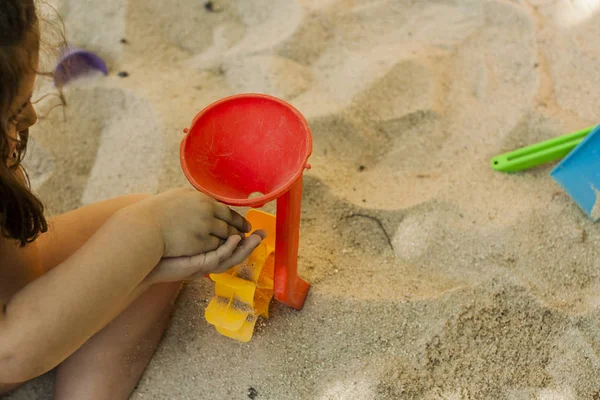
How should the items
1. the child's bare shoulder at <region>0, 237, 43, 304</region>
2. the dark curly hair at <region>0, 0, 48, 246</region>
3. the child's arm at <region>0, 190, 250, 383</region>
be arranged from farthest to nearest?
1. the child's bare shoulder at <region>0, 237, 43, 304</region>
2. the child's arm at <region>0, 190, 250, 383</region>
3. the dark curly hair at <region>0, 0, 48, 246</region>

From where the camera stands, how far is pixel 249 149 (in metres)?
0.86

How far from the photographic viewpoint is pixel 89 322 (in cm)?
81

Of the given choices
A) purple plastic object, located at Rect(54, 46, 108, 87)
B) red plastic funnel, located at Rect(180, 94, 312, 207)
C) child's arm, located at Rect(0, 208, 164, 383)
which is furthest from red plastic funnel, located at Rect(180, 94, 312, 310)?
purple plastic object, located at Rect(54, 46, 108, 87)

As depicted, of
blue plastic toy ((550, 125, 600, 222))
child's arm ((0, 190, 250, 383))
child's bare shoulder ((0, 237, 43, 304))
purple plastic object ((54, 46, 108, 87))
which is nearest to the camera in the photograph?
child's arm ((0, 190, 250, 383))

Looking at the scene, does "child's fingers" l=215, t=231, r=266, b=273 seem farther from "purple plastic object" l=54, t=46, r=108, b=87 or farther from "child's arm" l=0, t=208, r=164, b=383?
"purple plastic object" l=54, t=46, r=108, b=87

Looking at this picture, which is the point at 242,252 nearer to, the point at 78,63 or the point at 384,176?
the point at 384,176

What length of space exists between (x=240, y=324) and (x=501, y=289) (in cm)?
45

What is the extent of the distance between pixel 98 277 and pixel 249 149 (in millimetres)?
279

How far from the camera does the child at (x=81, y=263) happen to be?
2.41 ft

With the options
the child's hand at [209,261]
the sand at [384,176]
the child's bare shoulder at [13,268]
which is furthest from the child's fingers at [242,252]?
the child's bare shoulder at [13,268]

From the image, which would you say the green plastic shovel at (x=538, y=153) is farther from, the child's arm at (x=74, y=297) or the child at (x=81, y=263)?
the child's arm at (x=74, y=297)

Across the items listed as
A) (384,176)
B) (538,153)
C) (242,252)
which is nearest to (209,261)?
(242,252)

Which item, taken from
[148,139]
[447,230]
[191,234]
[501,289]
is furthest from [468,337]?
[148,139]

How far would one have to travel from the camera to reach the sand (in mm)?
952
